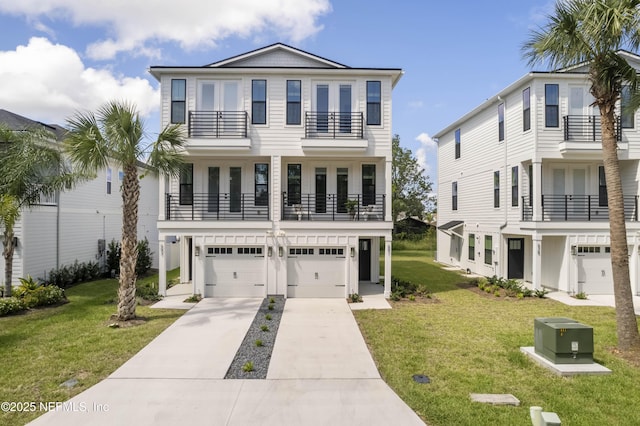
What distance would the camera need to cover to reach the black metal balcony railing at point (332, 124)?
15.5m

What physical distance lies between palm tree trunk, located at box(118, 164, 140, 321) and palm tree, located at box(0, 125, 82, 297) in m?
4.53

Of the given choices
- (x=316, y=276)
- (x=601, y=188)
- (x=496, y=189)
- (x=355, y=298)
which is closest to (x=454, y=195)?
(x=496, y=189)

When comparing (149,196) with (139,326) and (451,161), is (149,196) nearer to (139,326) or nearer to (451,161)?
(139,326)

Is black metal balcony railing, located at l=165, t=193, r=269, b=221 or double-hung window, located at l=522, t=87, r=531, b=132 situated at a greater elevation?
double-hung window, located at l=522, t=87, r=531, b=132

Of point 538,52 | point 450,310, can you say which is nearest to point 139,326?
point 450,310

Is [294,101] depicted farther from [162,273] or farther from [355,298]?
[162,273]

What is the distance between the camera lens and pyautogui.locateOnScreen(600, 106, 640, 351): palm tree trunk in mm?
8922

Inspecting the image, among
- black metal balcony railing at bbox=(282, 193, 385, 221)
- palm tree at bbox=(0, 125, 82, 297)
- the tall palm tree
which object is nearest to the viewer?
the tall palm tree

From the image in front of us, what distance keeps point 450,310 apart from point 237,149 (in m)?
9.85

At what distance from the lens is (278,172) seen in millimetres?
15234

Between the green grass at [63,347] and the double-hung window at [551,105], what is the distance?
1640cm

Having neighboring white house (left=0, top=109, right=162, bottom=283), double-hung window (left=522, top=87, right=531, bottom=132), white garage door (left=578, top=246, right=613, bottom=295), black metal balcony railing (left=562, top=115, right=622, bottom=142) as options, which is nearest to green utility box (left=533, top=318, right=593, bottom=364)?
white garage door (left=578, top=246, right=613, bottom=295)

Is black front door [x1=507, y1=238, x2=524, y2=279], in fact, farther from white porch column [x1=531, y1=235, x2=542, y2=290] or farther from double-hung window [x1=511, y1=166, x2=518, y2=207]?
white porch column [x1=531, y1=235, x2=542, y2=290]

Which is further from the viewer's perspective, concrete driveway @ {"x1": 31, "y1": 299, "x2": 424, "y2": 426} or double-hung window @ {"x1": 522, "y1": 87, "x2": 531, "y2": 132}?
double-hung window @ {"x1": 522, "y1": 87, "x2": 531, "y2": 132}
